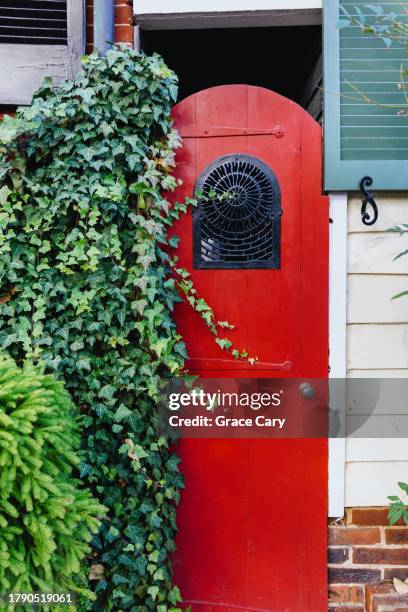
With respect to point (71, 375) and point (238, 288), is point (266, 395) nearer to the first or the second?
point (238, 288)

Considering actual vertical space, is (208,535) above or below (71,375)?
below

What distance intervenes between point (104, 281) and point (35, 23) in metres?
1.44

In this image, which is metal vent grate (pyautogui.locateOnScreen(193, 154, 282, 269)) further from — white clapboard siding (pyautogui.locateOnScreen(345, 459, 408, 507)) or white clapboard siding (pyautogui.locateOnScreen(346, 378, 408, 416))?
white clapboard siding (pyautogui.locateOnScreen(345, 459, 408, 507))

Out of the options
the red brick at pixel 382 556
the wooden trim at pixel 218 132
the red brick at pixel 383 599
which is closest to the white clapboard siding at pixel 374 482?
the red brick at pixel 382 556

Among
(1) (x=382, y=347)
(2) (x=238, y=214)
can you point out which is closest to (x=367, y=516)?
(1) (x=382, y=347)

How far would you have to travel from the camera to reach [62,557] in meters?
1.91

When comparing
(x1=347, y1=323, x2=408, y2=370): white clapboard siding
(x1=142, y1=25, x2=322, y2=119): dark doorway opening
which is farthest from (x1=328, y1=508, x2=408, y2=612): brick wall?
(x1=142, y1=25, x2=322, y2=119): dark doorway opening

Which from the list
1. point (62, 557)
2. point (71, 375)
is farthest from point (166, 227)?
point (62, 557)

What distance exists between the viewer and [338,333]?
263cm

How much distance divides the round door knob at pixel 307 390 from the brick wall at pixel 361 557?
596mm

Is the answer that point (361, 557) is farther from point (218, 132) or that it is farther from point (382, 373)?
point (218, 132)

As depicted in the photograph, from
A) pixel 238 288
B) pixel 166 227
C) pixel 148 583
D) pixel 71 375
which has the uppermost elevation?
pixel 166 227

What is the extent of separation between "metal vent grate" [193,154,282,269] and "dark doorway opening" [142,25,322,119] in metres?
0.71

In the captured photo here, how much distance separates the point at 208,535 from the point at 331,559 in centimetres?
62
